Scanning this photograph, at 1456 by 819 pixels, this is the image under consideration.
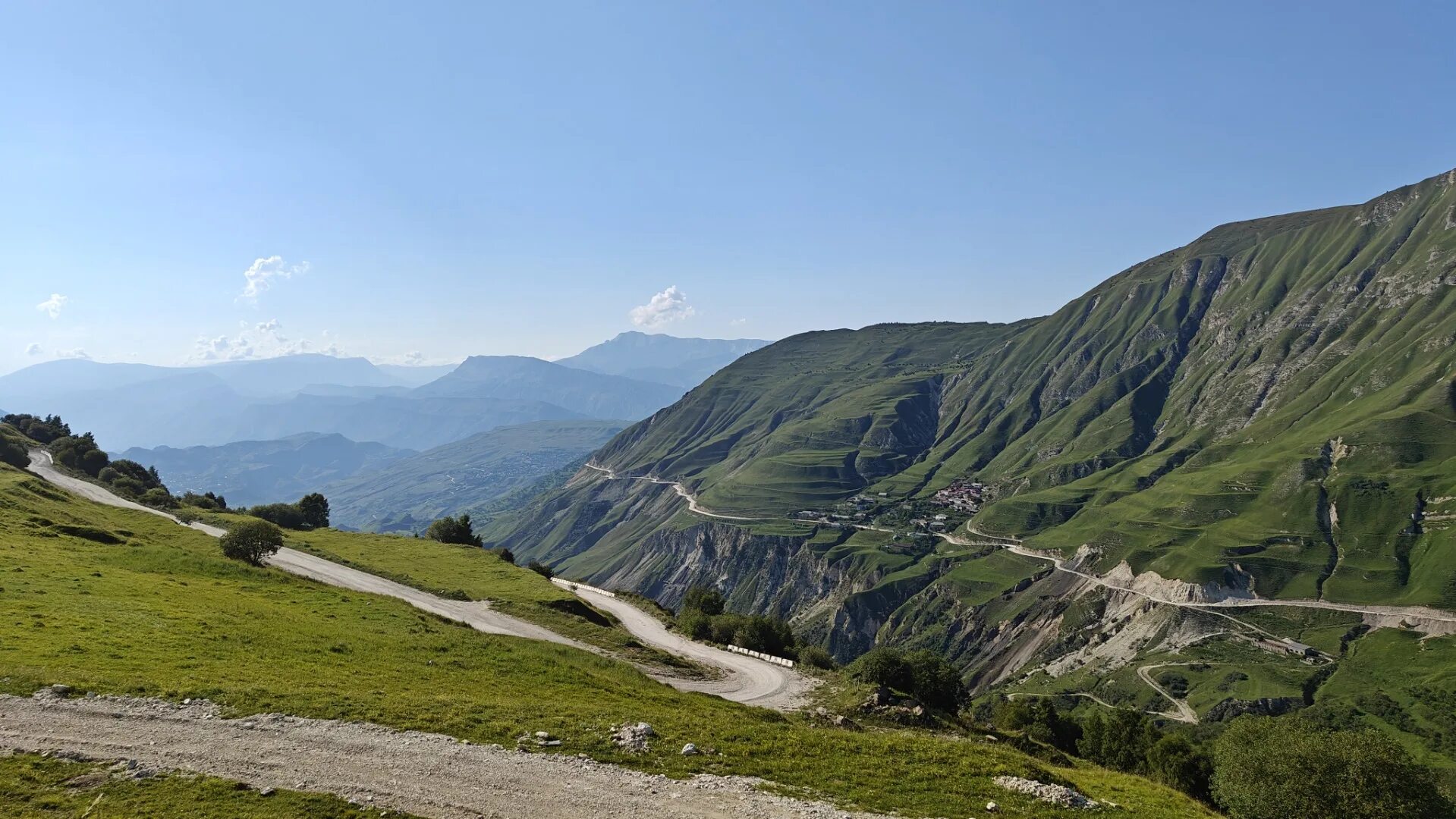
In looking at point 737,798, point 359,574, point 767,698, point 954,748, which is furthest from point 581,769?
point 359,574

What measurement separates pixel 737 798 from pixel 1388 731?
201 meters

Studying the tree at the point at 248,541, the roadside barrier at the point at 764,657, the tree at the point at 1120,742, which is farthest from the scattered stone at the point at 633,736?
the tree at the point at 1120,742

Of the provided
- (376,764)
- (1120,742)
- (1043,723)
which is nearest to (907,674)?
(376,764)

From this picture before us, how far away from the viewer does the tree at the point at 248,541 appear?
2537 inches

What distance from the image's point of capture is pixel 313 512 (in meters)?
122

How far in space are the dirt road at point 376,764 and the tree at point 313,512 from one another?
102m

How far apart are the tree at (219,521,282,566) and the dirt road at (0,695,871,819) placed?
42.2m

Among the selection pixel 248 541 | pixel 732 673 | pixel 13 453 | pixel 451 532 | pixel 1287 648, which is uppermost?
pixel 13 453

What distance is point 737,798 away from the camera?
24406 mm

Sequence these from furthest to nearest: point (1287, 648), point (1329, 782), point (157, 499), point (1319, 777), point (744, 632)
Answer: point (1287, 648), point (157, 499), point (744, 632), point (1319, 777), point (1329, 782)

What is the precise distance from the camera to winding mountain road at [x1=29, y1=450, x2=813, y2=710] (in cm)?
5516

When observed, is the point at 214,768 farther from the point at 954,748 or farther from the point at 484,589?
the point at 484,589

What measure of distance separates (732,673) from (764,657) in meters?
8.16

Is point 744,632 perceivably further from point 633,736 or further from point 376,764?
point 376,764
